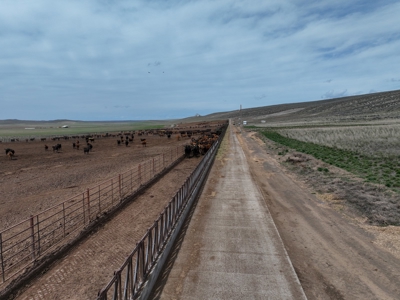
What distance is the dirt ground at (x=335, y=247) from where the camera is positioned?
20.2 ft

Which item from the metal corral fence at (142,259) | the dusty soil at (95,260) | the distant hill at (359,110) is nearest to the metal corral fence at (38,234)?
the dusty soil at (95,260)

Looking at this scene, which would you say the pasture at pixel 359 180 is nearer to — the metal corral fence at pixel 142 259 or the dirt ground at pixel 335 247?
the dirt ground at pixel 335 247

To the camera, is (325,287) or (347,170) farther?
(347,170)

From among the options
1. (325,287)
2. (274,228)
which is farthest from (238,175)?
(325,287)

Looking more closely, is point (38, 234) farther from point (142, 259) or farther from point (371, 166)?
point (371, 166)

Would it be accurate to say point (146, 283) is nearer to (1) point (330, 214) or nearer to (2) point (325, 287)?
(2) point (325, 287)

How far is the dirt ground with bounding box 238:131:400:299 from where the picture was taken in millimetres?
6164

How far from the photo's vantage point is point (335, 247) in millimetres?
8047

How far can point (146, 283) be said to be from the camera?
5.56 metres

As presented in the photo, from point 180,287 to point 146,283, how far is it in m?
0.77

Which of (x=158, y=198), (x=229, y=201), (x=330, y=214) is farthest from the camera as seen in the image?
(x=158, y=198)

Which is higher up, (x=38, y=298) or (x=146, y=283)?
(x=146, y=283)

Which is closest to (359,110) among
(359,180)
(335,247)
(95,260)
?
(359,180)

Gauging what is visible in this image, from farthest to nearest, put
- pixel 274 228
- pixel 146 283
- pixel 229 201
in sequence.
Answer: pixel 229 201 < pixel 274 228 < pixel 146 283
